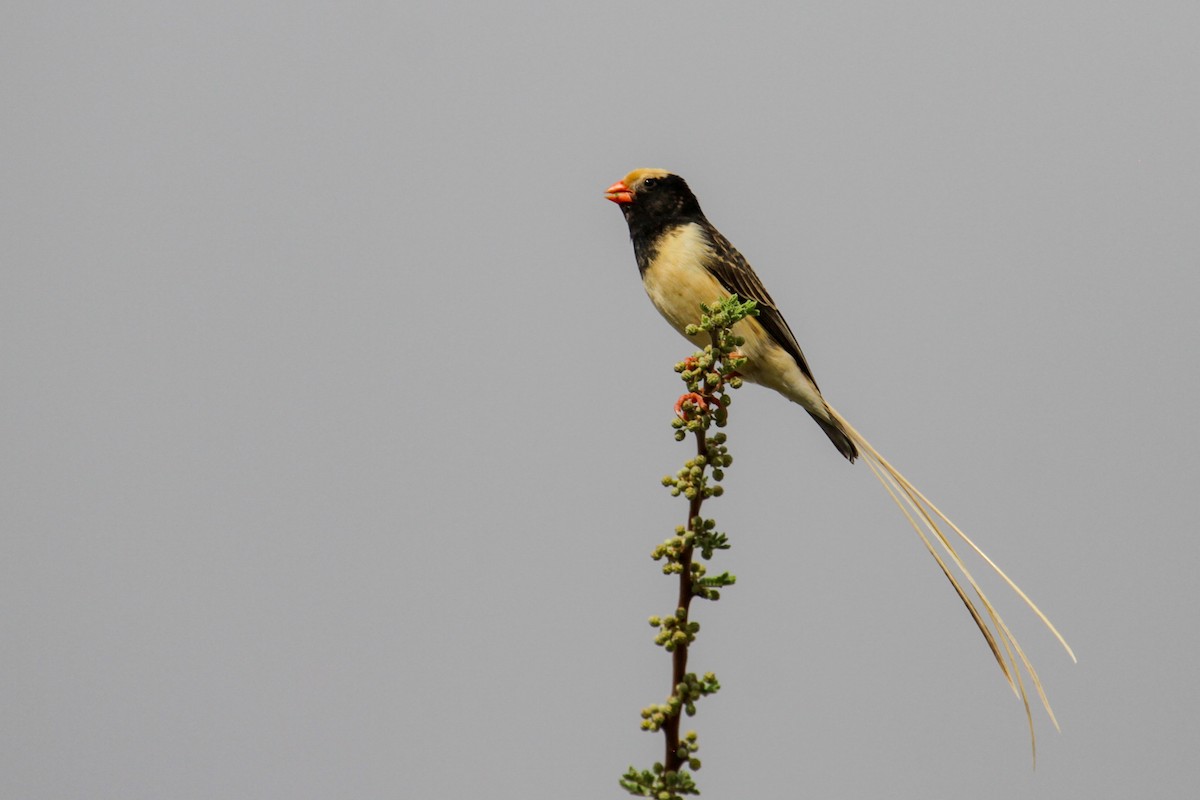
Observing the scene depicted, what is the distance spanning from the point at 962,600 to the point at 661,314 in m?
1.33

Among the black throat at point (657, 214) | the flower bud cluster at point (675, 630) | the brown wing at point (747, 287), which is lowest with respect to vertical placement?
the flower bud cluster at point (675, 630)

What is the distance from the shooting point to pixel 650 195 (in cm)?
345

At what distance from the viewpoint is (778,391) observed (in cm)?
345

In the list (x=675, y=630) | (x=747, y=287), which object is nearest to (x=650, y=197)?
(x=747, y=287)

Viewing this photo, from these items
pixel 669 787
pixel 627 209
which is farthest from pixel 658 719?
pixel 627 209

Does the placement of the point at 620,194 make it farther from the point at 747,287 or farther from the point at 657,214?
the point at 747,287

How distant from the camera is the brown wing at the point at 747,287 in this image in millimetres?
3285

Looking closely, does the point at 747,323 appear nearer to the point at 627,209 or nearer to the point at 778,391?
the point at 778,391

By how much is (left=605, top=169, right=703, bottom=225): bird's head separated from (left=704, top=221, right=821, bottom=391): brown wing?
0.13 m

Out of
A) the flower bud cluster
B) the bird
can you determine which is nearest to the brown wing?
the bird

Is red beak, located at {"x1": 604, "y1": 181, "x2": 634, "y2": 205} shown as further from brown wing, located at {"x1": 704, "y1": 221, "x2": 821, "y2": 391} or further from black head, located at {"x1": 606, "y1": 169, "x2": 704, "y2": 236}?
brown wing, located at {"x1": 704, "y1": 221, "x2": 821, "y2": 391}

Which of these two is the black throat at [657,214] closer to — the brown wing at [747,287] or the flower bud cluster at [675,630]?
the brown wing at [747,287]

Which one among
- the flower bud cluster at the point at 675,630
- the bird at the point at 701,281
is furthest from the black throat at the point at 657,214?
the flower bud cluster at the point at 675,630

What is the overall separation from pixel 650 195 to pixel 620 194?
3.4 inches
